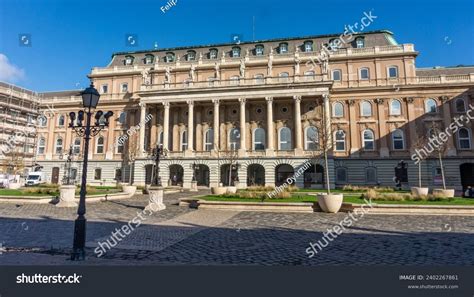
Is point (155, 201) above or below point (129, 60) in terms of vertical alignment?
below

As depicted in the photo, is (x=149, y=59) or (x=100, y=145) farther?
(x=149, y=59)

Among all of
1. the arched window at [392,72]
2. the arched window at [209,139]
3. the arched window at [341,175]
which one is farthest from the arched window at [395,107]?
the arched window at [209,139]

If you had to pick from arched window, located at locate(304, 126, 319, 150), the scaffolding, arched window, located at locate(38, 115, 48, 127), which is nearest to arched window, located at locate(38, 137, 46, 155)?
the scaffolding

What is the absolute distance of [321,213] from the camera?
14.7 meters

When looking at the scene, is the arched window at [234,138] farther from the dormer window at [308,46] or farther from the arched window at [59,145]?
the arched window at [59,145]

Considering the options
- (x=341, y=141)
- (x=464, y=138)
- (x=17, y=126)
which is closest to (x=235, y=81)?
(x=341, y=141)

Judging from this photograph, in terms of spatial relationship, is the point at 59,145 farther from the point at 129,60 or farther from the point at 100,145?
the point at 129,60

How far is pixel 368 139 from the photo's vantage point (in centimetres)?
3734

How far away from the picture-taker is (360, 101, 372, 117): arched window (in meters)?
37.8

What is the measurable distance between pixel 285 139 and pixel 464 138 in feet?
74.6

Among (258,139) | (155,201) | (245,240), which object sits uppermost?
(258,139)

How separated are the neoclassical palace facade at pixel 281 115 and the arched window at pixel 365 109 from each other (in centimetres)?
13

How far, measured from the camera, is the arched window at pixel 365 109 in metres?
37.8

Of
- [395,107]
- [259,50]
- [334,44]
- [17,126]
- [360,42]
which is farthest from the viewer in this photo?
[17,126]
